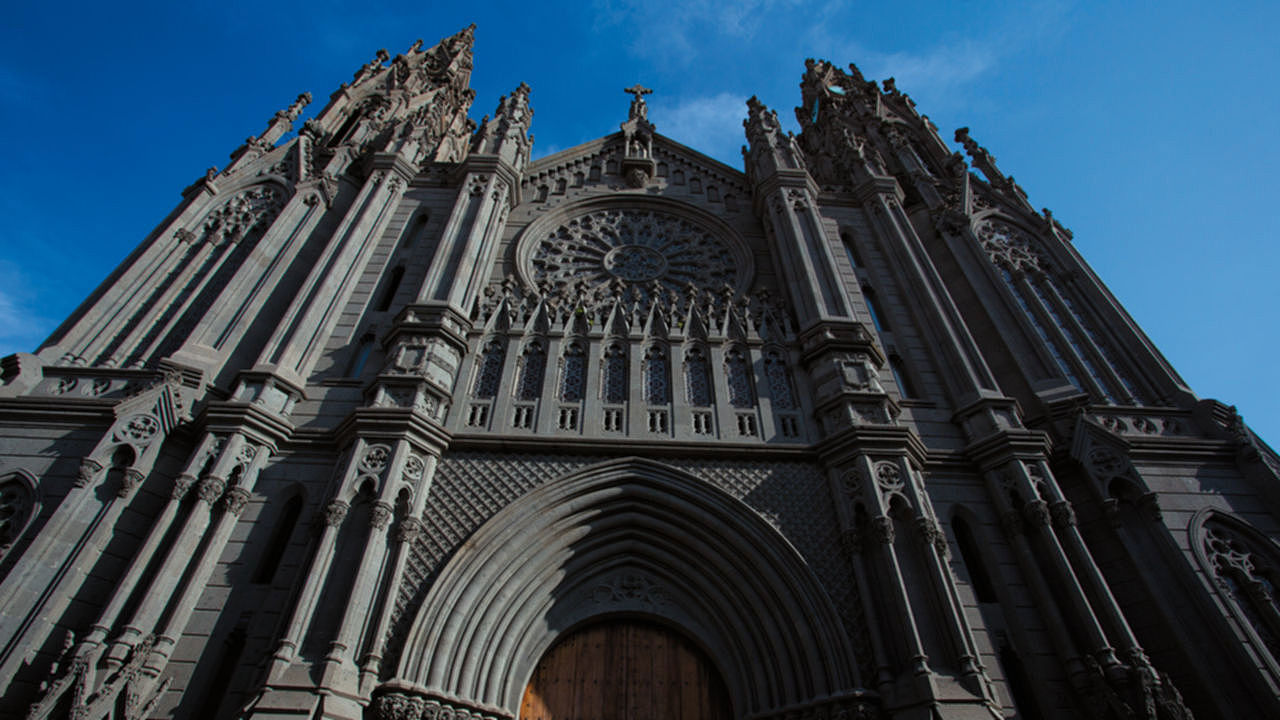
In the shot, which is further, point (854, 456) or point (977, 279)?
point (977, 279)

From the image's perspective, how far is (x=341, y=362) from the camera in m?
12.4

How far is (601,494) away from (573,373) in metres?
2.93

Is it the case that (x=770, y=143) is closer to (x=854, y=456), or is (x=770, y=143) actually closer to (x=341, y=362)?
(x=854, y=456)

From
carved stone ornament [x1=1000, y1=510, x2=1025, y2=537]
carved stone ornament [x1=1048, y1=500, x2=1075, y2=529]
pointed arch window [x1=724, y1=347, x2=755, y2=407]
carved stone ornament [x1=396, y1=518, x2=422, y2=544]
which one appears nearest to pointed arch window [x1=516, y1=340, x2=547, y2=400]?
carved stone ornament [x1=396, y1=518, x2=422, y2=544]

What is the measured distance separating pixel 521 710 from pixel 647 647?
1.98 m

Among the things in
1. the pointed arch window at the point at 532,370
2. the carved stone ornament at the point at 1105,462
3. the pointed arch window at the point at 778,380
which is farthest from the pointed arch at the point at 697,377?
the carved stone ornament at the point at 1105,462

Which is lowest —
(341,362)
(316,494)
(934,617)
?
(934,617)

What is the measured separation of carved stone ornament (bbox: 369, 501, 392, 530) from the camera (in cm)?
927

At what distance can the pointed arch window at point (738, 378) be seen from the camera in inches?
482

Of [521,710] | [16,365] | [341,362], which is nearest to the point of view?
[521,710]

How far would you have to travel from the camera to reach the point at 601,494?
10.6 metres

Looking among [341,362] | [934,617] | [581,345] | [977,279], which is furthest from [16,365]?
[977,279]

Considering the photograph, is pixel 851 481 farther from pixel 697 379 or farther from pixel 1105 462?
pixel 1105 462

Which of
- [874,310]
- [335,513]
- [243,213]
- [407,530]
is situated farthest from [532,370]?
[243,213]
